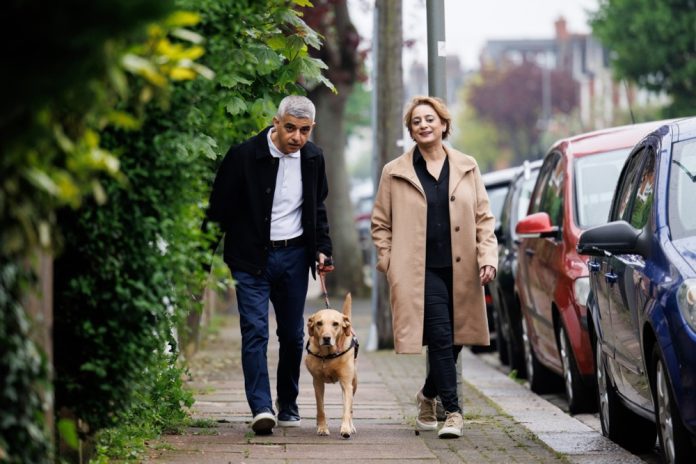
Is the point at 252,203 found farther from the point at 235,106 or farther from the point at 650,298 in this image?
the point at 650,298

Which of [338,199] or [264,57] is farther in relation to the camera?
[338,199]

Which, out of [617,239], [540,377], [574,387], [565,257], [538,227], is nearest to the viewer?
[617,239]

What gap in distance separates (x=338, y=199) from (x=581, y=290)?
18.1m

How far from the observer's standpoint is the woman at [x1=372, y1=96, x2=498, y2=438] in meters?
8.84

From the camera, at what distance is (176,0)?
577 cm

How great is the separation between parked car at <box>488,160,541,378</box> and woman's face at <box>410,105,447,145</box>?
Result: 4.23 metres

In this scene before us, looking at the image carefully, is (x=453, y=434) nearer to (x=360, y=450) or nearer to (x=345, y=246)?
(x=360, y=450)

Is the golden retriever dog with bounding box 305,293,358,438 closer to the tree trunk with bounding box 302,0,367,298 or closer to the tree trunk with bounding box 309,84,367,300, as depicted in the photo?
the tree trunk with bounding box 302,0,367,298

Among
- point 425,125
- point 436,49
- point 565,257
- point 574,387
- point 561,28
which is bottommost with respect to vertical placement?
point 574,387

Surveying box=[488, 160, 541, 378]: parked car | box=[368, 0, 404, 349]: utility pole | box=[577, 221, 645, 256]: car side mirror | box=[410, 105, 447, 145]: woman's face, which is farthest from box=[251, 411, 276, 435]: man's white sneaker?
box=[368, 0, 404, 349]: utility pole

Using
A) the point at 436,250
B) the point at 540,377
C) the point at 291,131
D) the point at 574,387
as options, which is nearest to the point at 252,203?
the point at 291,131

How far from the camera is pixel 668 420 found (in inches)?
267

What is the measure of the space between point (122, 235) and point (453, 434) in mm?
3238

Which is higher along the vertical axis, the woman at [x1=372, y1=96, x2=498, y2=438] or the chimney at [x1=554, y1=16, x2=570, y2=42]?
the chimney at [x1=554, y1=16, x2=570, y2=42]
